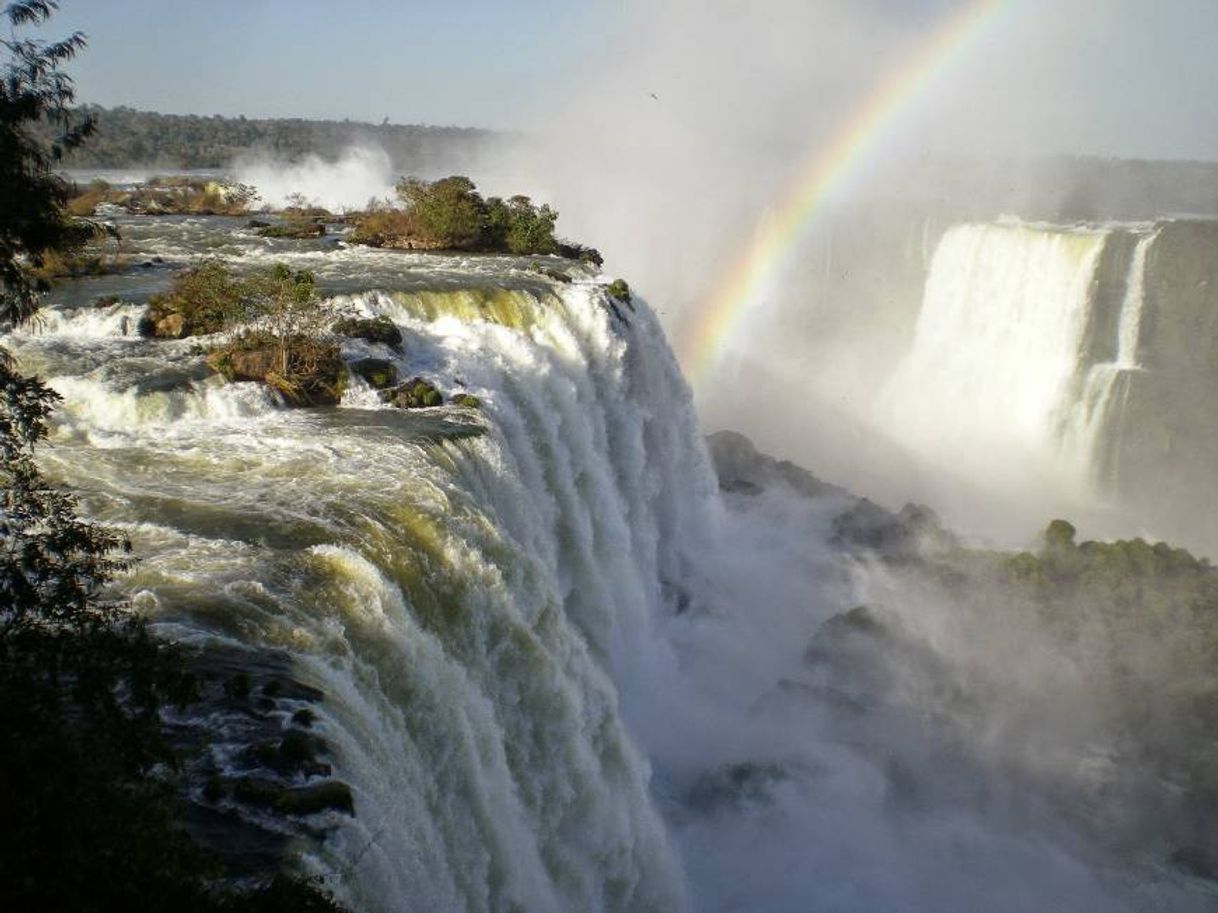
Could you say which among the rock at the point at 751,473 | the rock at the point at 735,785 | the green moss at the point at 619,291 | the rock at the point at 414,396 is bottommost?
the rock at the point at 735,785

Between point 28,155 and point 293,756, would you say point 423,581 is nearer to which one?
point 293,756

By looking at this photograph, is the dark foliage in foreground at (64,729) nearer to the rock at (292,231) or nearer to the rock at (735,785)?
the rock at (735,785)

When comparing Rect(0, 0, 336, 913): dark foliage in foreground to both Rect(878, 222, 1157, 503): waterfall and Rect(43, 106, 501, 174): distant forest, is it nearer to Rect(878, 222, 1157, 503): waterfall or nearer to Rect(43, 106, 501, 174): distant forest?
Rect(878, 222, 1157, 503): waterfall

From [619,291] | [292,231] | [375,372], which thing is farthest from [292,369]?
[292,231]

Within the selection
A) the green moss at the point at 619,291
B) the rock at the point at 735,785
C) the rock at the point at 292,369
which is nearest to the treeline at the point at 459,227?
the green moss at the point at 619,291

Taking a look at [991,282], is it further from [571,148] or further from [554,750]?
[571,148]

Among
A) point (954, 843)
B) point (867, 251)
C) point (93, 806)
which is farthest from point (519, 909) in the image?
point (867, 251)
